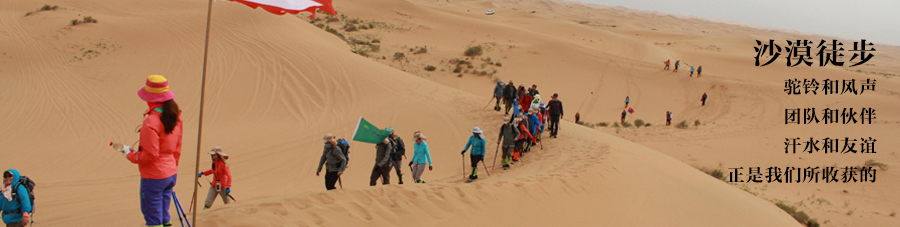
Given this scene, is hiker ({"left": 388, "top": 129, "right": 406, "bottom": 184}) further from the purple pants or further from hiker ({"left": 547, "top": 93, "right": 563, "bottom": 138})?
hiker ({"left": 547, "top": 93, "right": 563, "bottom": 138})

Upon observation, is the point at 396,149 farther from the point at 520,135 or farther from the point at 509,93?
the point at 509,93

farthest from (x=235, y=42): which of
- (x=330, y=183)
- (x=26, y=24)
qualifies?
(x=330, y=183)

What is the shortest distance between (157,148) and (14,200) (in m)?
3.37

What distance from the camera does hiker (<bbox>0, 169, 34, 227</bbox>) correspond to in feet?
21.2

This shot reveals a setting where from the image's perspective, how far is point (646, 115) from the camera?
2947 centimetres

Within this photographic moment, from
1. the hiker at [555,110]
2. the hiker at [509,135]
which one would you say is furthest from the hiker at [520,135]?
the hiker at [555,110]

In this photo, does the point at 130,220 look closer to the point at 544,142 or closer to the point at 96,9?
the point at 544,142

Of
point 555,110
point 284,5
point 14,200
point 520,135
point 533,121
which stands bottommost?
point 14,200

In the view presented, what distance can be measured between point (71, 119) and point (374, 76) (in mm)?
9306

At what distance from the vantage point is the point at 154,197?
486 centimetres

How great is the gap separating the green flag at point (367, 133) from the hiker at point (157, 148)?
3566 mm

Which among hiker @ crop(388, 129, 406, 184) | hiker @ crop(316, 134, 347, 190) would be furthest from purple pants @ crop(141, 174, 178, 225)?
hiker @ crop(388, 129, 406, 184)

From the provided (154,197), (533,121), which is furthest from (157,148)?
(533,121)

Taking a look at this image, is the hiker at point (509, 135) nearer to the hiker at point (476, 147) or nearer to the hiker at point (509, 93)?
the hiker at point (476, 147)
